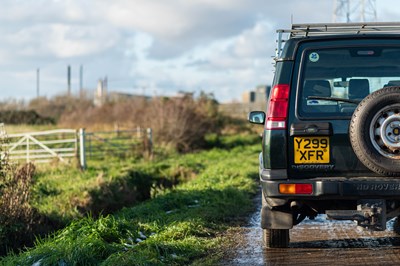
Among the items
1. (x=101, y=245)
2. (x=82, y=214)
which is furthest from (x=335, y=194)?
(x=82, y=214)

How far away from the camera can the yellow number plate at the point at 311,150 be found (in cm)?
702

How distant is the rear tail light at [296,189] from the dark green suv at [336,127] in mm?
10

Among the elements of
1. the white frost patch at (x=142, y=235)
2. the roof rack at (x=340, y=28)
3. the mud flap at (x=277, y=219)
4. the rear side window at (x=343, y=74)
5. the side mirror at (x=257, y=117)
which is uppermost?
the roof rack at (x=340, y=28)

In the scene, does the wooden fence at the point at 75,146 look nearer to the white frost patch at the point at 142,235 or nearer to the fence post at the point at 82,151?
the fence post at the point at 82,151

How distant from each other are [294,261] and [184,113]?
2906cm

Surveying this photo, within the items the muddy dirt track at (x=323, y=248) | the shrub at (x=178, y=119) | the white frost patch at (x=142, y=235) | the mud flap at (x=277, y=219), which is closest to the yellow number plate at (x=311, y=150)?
the mud flap at (x=277, y=219)

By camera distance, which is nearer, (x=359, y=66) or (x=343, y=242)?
(x=359, y=66)

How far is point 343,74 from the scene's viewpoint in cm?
726

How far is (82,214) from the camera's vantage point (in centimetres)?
1659

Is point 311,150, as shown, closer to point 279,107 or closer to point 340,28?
point 279,107

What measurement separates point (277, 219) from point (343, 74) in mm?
1763

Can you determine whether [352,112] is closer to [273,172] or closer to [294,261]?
[273,172]

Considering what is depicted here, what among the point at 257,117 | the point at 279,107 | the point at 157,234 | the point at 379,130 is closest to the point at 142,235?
the point at 157,234

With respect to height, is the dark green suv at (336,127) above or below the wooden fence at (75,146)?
above
